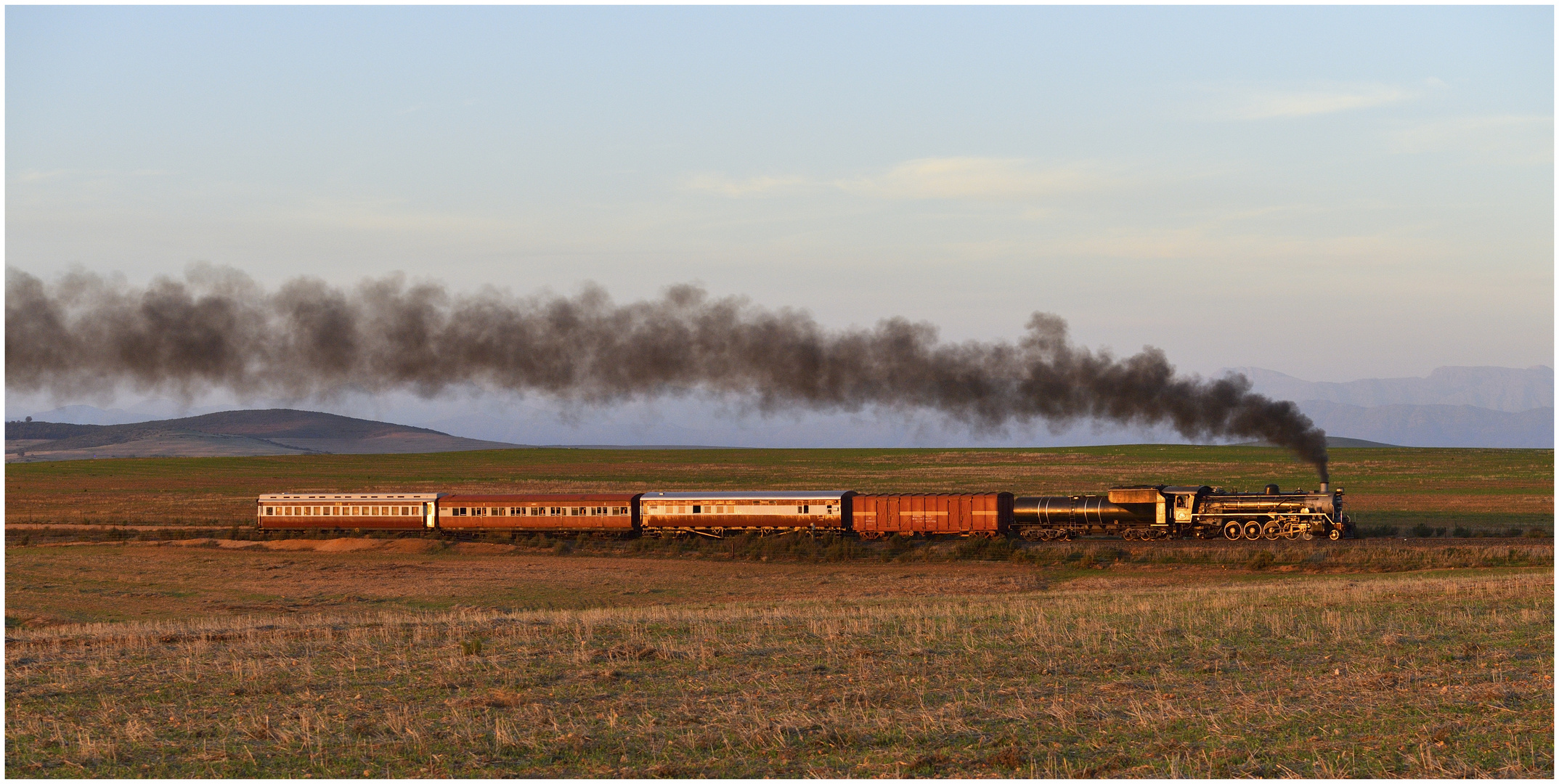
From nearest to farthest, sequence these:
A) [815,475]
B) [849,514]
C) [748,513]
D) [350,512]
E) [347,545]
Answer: [849,514] → [748,513] → [347,545] → [350,512] → [815,475]

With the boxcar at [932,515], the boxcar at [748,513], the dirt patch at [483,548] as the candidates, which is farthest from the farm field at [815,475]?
the boxcar at [748,513]

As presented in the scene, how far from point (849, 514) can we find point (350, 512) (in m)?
29.4

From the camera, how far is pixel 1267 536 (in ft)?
184

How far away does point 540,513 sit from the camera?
65375 mm

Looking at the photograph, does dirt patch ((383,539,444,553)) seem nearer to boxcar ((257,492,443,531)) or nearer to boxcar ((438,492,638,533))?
boxcar ((257,492,443,531))

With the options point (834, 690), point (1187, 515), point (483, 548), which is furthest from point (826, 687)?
point (483, 548)

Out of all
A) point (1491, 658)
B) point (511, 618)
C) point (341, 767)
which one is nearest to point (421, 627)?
point (511, 618)

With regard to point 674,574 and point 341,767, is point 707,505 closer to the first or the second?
point 674,574

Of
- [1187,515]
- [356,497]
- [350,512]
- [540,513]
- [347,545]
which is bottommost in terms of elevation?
[347,545]

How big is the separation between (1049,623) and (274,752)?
1648cm

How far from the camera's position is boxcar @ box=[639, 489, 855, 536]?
201 ft

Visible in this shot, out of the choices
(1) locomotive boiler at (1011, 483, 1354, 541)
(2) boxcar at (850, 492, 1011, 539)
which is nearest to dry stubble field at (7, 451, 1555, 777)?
(1) locomotive boiler at (1011, 483, 1354, 541)

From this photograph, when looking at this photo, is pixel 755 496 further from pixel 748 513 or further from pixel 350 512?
pixel 350 512

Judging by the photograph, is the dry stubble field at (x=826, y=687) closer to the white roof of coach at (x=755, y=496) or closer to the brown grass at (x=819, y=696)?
the brown grass at (x=819, y=696)
